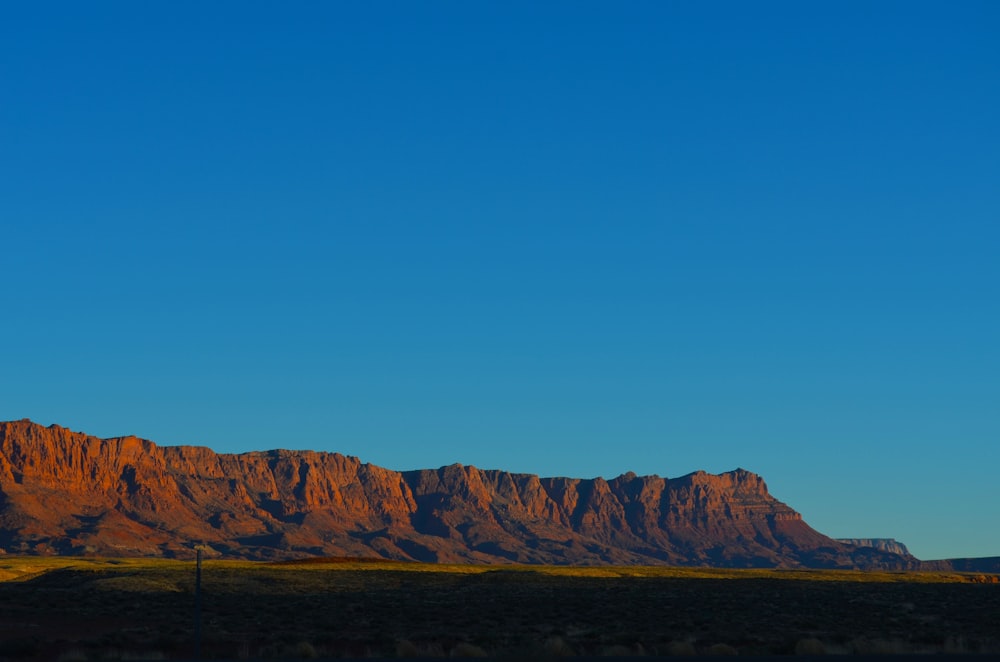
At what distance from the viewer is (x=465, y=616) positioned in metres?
59.3

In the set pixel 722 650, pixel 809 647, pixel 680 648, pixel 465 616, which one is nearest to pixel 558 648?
pixel 680 648

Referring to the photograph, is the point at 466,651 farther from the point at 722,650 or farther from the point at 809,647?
the point at 809,647

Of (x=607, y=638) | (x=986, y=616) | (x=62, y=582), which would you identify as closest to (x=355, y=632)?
(x=607, y=638)

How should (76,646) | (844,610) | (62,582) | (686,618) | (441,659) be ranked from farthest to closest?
(62,582)
(844,610)
(686,618)
(76,646)
(441,659)

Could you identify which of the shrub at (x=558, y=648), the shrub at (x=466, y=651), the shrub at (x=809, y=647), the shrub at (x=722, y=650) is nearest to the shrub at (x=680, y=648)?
the shrub at (x=722, y=650)

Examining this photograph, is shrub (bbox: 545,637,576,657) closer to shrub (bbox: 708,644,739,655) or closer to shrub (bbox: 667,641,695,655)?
shrub (bbox: 667,641,695,655)

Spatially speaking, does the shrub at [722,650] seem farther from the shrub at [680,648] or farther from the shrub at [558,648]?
→ the shrub at [558,648]

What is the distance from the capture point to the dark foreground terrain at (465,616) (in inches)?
1747

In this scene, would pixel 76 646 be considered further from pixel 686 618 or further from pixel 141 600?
pixel 686 618

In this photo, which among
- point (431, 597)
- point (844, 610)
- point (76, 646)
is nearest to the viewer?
point (76, 646)

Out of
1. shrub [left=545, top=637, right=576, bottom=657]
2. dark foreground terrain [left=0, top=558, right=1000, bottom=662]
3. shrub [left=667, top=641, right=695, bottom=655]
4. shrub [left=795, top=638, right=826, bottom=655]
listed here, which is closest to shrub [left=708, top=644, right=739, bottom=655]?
dark foreground terrain [left=0, top=558, right=1000, bottom=662]

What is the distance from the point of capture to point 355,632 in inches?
2050

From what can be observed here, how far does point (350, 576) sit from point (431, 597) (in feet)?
62.2

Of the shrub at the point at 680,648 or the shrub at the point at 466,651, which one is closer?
the shrub at the point at 466,651
